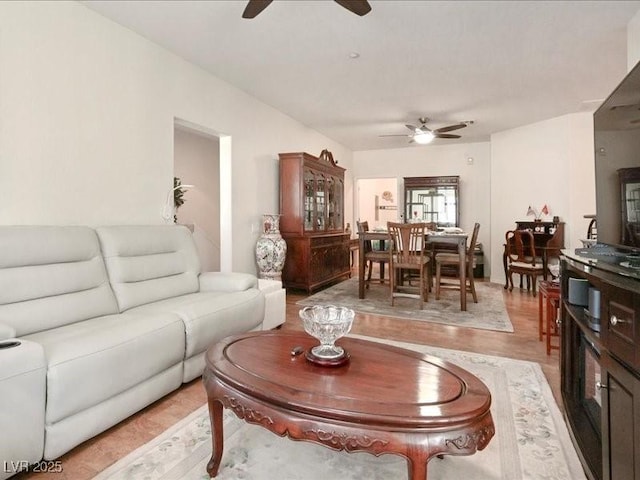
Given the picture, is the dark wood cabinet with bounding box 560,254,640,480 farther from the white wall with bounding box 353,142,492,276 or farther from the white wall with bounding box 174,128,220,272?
the white wall with bounding box 353,142,492,276

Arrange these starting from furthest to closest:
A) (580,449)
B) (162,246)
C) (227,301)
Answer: (162,246)
(227,301)
(580,449)

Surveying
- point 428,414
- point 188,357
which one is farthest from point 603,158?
point 188,357

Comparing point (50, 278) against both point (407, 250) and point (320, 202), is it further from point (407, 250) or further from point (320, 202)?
point (320, 202)

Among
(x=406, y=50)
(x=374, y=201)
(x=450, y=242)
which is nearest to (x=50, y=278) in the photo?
(x=406, y=50)

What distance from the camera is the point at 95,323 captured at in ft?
6.34

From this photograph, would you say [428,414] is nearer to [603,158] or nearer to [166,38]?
[603,158]

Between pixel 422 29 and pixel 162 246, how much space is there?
277cm

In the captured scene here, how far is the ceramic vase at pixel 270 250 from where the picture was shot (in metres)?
4.38

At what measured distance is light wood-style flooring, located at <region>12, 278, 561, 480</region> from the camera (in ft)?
5.01

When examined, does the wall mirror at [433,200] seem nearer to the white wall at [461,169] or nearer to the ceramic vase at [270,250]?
the white wall at [461,169]

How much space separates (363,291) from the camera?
467cm

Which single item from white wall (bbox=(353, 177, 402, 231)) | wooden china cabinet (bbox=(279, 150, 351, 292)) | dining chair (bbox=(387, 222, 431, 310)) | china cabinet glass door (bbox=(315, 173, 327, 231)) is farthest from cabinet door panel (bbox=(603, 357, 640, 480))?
white wall (bbox=(353, 177, 402, 231))

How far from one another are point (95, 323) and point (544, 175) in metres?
6.17

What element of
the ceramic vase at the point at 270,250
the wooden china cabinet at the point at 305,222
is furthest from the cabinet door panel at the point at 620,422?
the wooden china cabinet at the point at 305,222
